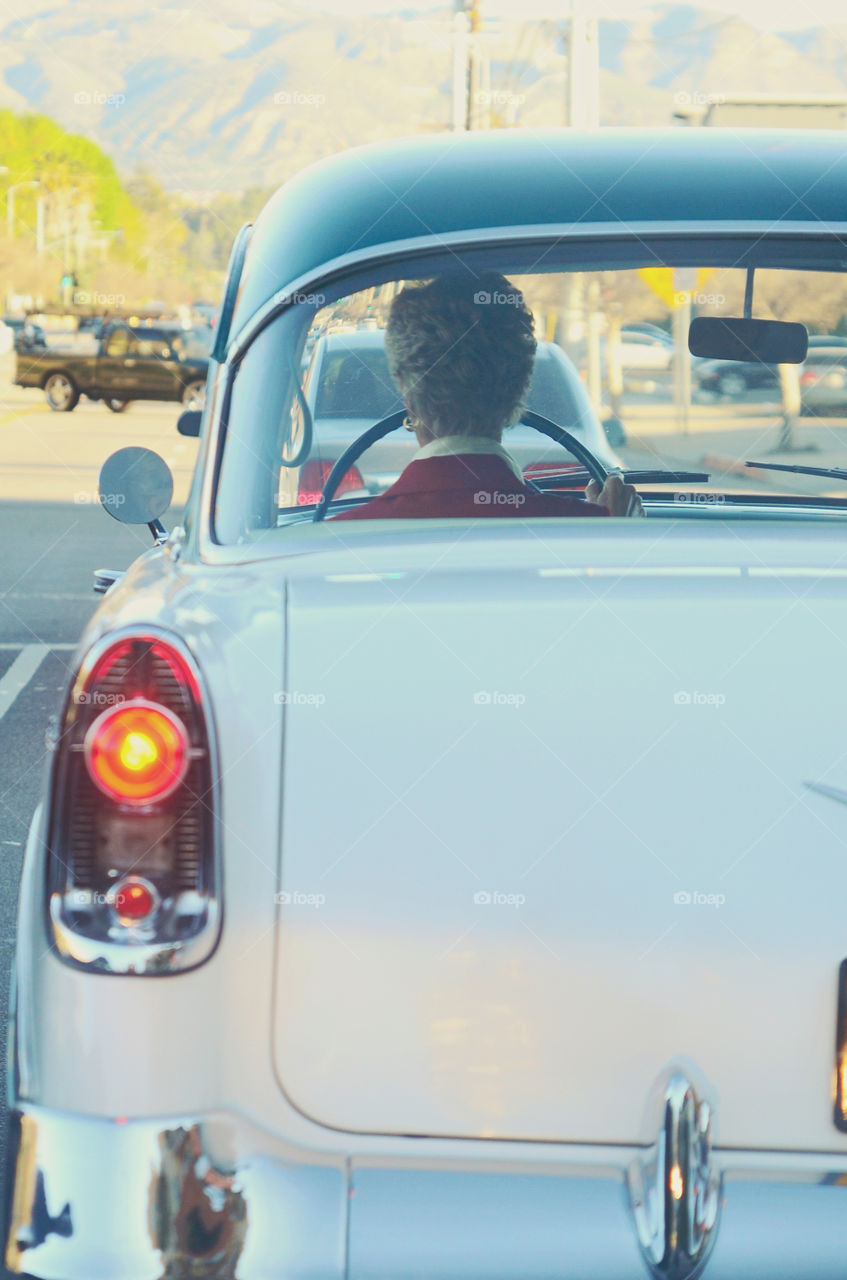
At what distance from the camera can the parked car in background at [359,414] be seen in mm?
3490

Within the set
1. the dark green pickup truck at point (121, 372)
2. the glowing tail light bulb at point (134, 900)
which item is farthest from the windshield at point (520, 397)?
the dark green pickup truck at point (121, 372)

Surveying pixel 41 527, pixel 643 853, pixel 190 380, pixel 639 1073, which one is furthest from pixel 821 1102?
pixel 190 380

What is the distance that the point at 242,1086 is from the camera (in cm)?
199

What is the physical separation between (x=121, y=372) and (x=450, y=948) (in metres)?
36.4

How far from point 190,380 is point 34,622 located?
94.8ft

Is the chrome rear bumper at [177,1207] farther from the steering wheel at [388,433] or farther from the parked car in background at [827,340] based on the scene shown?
the parked car in background at [827,340]

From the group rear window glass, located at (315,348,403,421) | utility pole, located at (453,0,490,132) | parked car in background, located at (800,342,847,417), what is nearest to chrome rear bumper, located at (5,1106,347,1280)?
rear window glass, located at (315,348,403,421)

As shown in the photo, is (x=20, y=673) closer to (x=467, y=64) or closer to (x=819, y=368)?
(x=819, y=368)

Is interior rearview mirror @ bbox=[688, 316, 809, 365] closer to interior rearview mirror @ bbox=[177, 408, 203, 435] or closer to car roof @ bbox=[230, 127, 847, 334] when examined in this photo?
car roof @ bbox=[230, 127, 847, 334]

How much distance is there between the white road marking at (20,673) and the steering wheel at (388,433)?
4541 millimetres

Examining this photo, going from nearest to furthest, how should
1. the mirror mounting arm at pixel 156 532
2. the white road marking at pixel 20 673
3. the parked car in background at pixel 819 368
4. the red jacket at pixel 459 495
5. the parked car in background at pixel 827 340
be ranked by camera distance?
the red jacket at pixel 459 495, the mirror mounting arm at pixel 156 532, the parked car in background at pixel 827 340, the parked car in background at pixel 819 368, the white road marking at pixel 20 673

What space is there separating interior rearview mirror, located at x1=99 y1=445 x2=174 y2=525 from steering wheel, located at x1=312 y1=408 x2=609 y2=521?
319 millimetres

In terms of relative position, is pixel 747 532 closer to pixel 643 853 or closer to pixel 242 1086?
pixel 643 853

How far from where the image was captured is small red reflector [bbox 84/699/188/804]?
205 cm
